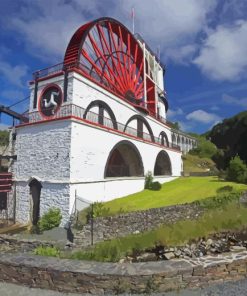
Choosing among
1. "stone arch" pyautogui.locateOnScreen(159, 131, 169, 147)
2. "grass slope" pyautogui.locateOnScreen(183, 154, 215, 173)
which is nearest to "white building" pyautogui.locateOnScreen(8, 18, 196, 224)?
"stone arch" pyautogui.locateOnScreen(159, 131, 169, 147)

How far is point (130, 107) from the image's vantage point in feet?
88.3

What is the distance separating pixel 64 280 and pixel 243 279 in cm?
331

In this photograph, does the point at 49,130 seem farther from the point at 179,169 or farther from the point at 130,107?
the point at 179,169

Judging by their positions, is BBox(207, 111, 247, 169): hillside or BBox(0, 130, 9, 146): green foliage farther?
BBox(207, 111, 247, 169): hillside

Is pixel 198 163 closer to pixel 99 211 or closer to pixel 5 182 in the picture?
pixel 5 182

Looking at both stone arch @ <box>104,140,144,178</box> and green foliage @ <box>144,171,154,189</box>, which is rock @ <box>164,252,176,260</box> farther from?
green foliage @ <box>144,171,154,189</box>

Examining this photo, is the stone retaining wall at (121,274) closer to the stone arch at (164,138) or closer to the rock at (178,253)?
the rock at (178,253)

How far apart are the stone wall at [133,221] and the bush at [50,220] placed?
2893 mm

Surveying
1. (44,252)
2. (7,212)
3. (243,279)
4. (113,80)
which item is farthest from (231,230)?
(113,80)

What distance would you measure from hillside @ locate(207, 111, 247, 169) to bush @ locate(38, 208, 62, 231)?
35.7m

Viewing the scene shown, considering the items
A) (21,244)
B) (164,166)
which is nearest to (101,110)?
(21,244)

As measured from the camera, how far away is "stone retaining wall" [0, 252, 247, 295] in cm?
472

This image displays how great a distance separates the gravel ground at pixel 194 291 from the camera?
473cm

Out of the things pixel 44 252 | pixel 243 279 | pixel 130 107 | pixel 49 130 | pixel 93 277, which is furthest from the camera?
pixel 130 107
